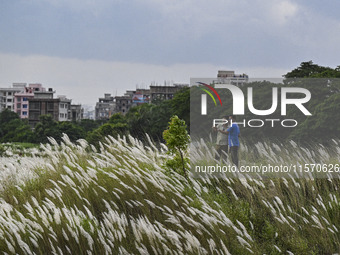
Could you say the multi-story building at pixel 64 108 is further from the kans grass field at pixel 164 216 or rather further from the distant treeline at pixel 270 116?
the kans grass field at pixel 164 216

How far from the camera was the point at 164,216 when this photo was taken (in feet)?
22.1

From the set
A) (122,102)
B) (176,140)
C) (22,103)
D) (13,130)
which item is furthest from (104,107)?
(176,140)

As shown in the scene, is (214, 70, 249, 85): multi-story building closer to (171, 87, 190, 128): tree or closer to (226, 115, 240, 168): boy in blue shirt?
(171, 87, 190, 128): tree

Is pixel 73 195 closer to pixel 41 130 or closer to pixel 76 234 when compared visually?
pixel 76 234

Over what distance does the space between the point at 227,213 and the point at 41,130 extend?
47.8 metres

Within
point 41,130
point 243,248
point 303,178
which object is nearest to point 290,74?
point 41,130

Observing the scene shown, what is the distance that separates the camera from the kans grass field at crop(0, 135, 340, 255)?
5.87 metres

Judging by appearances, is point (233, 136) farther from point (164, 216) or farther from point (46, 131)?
point (46, 131)

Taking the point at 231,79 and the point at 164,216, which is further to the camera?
the point at 231,79

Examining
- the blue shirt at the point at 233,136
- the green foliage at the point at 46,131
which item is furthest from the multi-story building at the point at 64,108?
the blue shirt at the point at 233,136

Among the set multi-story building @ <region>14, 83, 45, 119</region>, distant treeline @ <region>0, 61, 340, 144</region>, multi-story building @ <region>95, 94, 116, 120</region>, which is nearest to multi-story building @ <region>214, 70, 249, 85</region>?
distant treeline @ <region>0, 61, 340, 144</region>

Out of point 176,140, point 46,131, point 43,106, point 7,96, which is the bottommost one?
point 46,131

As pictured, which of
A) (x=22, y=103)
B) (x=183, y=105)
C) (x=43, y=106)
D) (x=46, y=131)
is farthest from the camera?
(x=22, y=103)

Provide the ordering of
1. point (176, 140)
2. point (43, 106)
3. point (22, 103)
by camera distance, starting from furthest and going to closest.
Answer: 1. point (22, 103)
2. point (43, 106)
3. point (176, 140)
